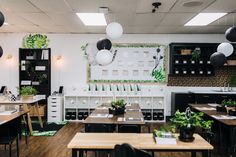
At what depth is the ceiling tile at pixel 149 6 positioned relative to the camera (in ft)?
17.9

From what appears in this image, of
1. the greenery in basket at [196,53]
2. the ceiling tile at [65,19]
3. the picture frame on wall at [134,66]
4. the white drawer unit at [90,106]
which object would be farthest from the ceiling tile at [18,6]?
the greenery in basket at [196,53]

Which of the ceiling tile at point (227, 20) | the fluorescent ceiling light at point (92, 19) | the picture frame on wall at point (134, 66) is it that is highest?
the fluorescent ceiling light at point (92, 19)

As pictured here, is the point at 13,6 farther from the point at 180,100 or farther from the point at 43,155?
the point at 180,100

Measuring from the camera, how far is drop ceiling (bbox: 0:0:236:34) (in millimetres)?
5613

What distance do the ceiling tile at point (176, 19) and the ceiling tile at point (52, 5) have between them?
2355 mm

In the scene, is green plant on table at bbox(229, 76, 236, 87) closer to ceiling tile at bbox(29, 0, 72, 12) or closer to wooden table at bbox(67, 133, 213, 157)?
ceiling tile at bbox(29, 0, 72, 12)

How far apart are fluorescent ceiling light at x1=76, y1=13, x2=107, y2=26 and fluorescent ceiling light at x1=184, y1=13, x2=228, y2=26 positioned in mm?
2274

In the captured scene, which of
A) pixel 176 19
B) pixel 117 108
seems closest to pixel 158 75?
pixel 176 19

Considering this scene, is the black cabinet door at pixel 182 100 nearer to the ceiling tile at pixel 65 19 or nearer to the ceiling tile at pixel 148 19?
the ceiling tile at pixel 148 19

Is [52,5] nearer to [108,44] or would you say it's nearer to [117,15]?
[108,44]

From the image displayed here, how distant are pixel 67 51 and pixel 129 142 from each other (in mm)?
7025

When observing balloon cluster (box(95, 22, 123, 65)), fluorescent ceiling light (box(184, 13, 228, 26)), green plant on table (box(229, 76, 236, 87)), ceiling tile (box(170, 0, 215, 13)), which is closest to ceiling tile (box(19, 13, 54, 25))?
balloon cluster (box(95, 22, 123, 65))

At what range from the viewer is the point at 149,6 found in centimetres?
584

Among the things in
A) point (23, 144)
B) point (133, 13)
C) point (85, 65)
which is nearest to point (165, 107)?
point (85, 65)
